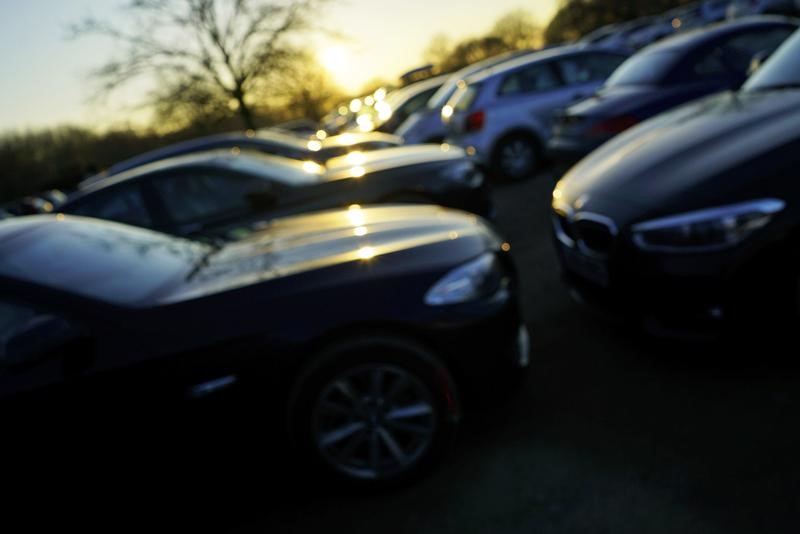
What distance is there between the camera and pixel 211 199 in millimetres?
5551

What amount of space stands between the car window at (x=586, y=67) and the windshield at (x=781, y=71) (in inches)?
215

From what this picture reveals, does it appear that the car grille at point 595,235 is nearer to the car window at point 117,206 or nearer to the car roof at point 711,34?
the car window at point 117,206

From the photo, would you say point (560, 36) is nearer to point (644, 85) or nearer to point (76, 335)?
point (644, 85)

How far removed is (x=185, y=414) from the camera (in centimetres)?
270

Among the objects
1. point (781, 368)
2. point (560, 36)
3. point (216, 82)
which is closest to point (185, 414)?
point (781, 368)

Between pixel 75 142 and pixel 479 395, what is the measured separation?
4111 centimetres

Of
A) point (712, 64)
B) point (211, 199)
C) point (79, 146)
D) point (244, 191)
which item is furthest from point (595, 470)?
point (79, 146)

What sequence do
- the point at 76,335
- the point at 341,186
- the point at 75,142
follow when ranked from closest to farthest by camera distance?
the point at 76,335, the point at 341,186, the point at 75,142

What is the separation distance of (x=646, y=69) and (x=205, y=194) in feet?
14.6

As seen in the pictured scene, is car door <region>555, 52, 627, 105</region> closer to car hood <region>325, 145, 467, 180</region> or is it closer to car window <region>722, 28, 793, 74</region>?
car window <region>722, 28, 793, 74</region>

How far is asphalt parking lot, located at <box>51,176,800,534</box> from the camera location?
250 cm

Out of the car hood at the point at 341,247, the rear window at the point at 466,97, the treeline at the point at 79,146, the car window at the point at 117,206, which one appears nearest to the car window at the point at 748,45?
the rear window at the point at 466,97

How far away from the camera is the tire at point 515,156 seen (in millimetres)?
9984

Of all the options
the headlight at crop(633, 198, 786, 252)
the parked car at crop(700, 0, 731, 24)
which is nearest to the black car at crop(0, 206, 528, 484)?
the headlight at crop(633, 198, 786, 252)
